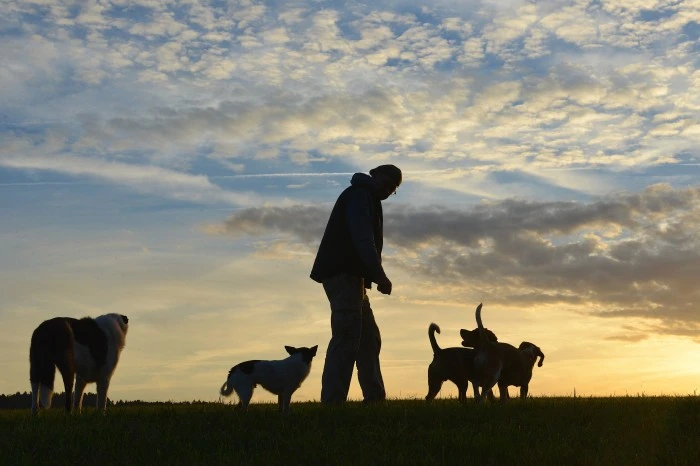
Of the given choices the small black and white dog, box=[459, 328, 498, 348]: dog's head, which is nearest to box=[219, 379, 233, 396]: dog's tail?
the small black and white dog

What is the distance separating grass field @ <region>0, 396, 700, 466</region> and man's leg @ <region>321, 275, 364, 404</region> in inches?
17.7

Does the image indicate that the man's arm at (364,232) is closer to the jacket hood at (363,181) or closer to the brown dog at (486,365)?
the jacket hood at (363,181)

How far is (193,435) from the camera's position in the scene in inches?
409

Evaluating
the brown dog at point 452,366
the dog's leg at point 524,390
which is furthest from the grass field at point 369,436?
the dog's leg at point 524,390

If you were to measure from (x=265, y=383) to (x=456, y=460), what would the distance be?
4177 mm

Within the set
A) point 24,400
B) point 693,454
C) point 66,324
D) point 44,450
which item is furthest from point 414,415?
point 24,400

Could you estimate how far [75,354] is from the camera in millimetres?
13078

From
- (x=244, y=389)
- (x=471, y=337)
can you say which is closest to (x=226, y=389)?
(x=244, y=389)

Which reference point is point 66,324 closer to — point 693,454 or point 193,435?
point 193,435

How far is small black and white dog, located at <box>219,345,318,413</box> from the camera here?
12203 mm

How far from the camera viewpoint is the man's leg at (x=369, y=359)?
44.0 ft

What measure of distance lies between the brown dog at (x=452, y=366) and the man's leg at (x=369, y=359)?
971 mm

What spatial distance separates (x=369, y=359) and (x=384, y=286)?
1.72m

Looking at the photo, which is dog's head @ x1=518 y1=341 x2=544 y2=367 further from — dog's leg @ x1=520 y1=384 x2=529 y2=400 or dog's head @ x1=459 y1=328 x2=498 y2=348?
dog's head @ x1=459 y1=328 x2=498 y2=348
